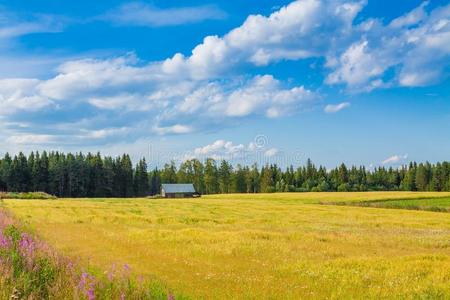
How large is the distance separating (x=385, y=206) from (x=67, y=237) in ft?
209

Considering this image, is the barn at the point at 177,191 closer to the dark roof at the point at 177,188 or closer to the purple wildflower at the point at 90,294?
the dark roof at the point at 177,188

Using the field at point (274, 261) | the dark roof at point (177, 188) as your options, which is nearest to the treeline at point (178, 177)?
the dark roof at point (177, 188)

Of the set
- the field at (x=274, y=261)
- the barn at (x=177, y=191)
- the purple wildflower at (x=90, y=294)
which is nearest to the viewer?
the purple wildflower at (x=90, y=294)

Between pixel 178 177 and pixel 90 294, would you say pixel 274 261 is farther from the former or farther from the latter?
pixel 178 177

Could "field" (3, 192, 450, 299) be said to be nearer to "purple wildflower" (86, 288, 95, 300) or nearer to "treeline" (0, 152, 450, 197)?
"purple wildflower" (86, 288, 95, 300)

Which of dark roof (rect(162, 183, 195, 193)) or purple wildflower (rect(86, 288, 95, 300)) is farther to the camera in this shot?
dark roof (rect(162, 183, 195, 193))

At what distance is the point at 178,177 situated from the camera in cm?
18338

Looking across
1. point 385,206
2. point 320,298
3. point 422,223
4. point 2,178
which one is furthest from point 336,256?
point 2,178

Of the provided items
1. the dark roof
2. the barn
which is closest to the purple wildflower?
the barn

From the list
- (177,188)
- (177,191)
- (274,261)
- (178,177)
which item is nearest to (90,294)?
(274,261)

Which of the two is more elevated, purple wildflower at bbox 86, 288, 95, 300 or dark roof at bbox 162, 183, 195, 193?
dark roof at bbox 162, 183, 195, 193

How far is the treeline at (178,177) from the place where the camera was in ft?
477

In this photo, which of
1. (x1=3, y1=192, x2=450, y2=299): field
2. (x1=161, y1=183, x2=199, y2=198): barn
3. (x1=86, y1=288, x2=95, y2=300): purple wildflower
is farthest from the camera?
(x1=161, y1=183, x2=199, y2=198): barn

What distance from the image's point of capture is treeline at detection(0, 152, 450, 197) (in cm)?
14538
